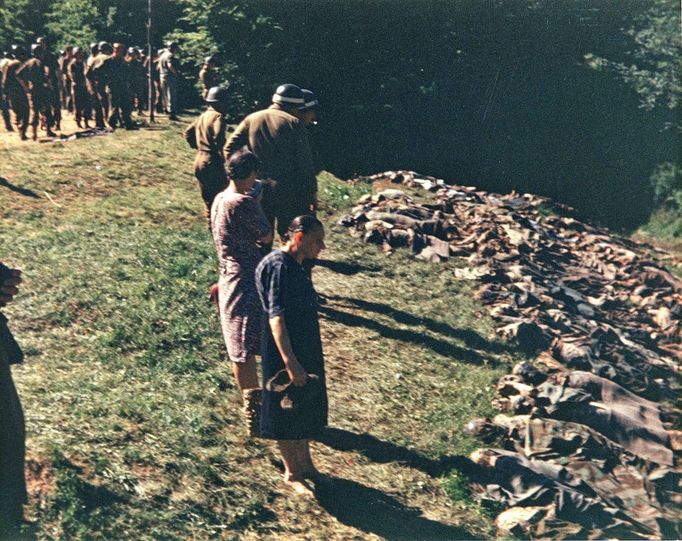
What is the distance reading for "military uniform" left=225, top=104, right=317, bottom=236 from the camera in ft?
28.2

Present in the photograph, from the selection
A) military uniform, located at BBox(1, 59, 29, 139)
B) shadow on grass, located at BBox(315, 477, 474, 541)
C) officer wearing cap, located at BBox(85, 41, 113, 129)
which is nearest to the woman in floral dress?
shadow on grass, located at BBox(315, 477, 474, 541)

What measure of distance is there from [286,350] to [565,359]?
5.57 metres

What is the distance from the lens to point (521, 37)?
25531 millimetres

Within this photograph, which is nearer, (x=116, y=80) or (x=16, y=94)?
(x=16, y=94)

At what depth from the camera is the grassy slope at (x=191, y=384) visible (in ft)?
19.8

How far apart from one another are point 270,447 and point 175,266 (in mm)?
4127

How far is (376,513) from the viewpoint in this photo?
650 centimetres

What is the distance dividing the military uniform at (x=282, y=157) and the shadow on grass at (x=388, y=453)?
8.39ft

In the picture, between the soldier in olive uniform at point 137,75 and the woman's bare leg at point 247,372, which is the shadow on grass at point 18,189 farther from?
the soldier in olive uniform at point 137,75

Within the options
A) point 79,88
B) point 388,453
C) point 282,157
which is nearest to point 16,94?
point 79,88

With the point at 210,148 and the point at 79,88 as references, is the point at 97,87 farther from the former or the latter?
the point at 210,148

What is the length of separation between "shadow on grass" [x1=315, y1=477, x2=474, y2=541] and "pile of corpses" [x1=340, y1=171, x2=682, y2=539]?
2.26 ft

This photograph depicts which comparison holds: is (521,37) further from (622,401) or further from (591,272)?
(622,401)

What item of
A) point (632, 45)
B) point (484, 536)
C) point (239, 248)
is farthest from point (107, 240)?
point (632, 45)
